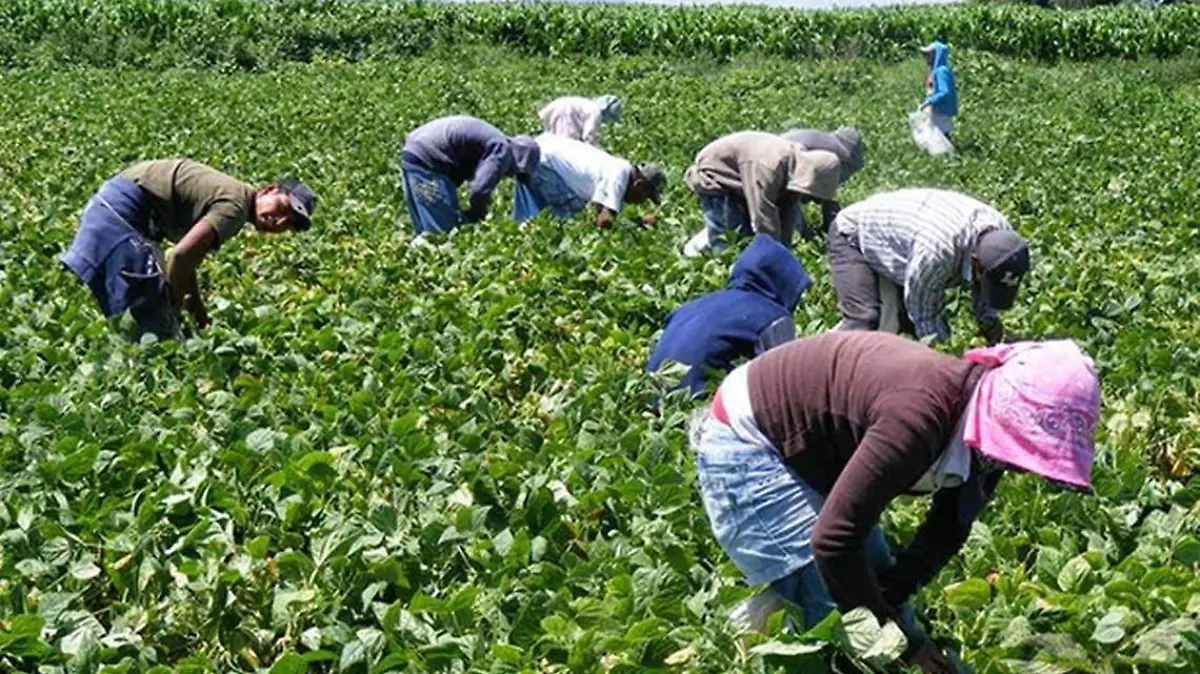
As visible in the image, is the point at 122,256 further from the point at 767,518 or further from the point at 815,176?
the point at 767,518

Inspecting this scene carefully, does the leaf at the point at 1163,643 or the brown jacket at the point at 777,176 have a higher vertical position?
the leaf at the point at 1163,643

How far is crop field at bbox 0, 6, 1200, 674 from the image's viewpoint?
314cm

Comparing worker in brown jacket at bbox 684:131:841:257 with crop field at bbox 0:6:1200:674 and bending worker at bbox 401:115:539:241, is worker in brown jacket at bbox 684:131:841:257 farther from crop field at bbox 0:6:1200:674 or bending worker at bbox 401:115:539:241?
bending worker at bbox 401:115:539:241

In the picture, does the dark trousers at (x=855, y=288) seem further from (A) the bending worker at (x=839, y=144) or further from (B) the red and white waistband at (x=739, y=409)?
(A) the bending worker at (x=839, y=144)

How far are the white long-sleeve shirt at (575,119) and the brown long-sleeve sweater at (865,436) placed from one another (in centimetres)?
654

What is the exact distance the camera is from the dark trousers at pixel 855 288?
215 inches

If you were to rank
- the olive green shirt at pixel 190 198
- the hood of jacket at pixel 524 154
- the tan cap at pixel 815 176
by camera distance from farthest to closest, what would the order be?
the hood of jacket at pixel 524 154 → the tan cap at pixel 815 176 → the olive green shirt at pixel 190 198

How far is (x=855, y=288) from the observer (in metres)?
5.49

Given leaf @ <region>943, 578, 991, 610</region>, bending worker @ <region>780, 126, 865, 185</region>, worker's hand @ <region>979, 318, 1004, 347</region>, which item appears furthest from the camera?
bending worker @ <region>780, 126, 865, 185</region>

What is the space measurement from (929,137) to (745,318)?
1046 cm

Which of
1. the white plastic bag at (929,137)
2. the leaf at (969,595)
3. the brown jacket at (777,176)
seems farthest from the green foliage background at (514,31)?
the leaf at (969,595)

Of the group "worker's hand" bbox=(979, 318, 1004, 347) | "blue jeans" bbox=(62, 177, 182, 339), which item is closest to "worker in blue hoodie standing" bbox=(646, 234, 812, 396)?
"worker's hand" bbox=(979, 318, 1004, 347)

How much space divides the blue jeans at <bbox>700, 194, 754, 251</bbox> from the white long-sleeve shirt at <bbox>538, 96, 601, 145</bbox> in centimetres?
200

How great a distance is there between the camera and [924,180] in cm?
1205
